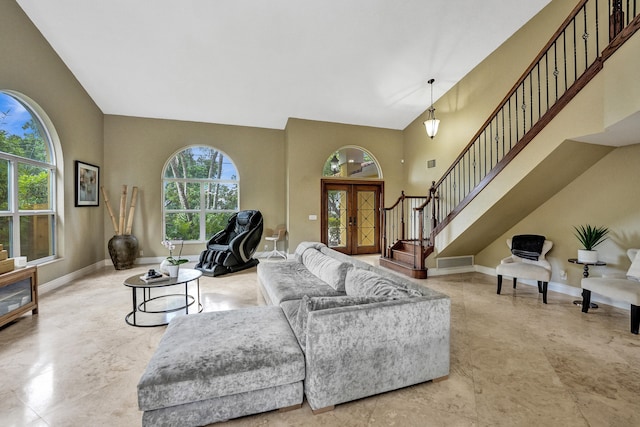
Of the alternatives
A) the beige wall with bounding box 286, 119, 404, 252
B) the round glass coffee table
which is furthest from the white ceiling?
the round glass coffee table

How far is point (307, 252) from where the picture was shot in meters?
3.93

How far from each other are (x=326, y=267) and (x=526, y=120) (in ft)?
13.9

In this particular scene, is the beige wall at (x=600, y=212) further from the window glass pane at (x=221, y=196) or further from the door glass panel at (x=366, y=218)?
the window glass pane at (x=221, y=196)

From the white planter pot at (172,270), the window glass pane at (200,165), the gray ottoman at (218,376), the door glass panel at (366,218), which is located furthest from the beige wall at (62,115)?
the door glass panel at (366,218)

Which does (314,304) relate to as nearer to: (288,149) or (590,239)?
(590,239)

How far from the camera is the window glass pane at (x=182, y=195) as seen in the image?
6484 mm

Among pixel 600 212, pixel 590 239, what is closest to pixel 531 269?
pixel 590 239

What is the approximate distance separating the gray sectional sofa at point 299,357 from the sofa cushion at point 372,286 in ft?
0.04

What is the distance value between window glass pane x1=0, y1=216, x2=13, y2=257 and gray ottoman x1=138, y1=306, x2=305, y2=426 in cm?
367

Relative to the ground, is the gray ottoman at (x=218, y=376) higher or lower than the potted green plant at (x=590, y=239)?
lower

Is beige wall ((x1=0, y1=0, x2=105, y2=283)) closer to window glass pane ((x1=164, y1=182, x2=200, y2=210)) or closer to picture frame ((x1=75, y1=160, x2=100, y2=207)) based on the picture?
picture frame ((x1=75, y1=160, x2=100, y2=207))

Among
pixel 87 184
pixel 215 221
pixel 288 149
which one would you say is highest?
pixel 288 149

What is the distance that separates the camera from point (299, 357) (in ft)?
5.62

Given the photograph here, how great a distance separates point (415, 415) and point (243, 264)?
14.6ft
